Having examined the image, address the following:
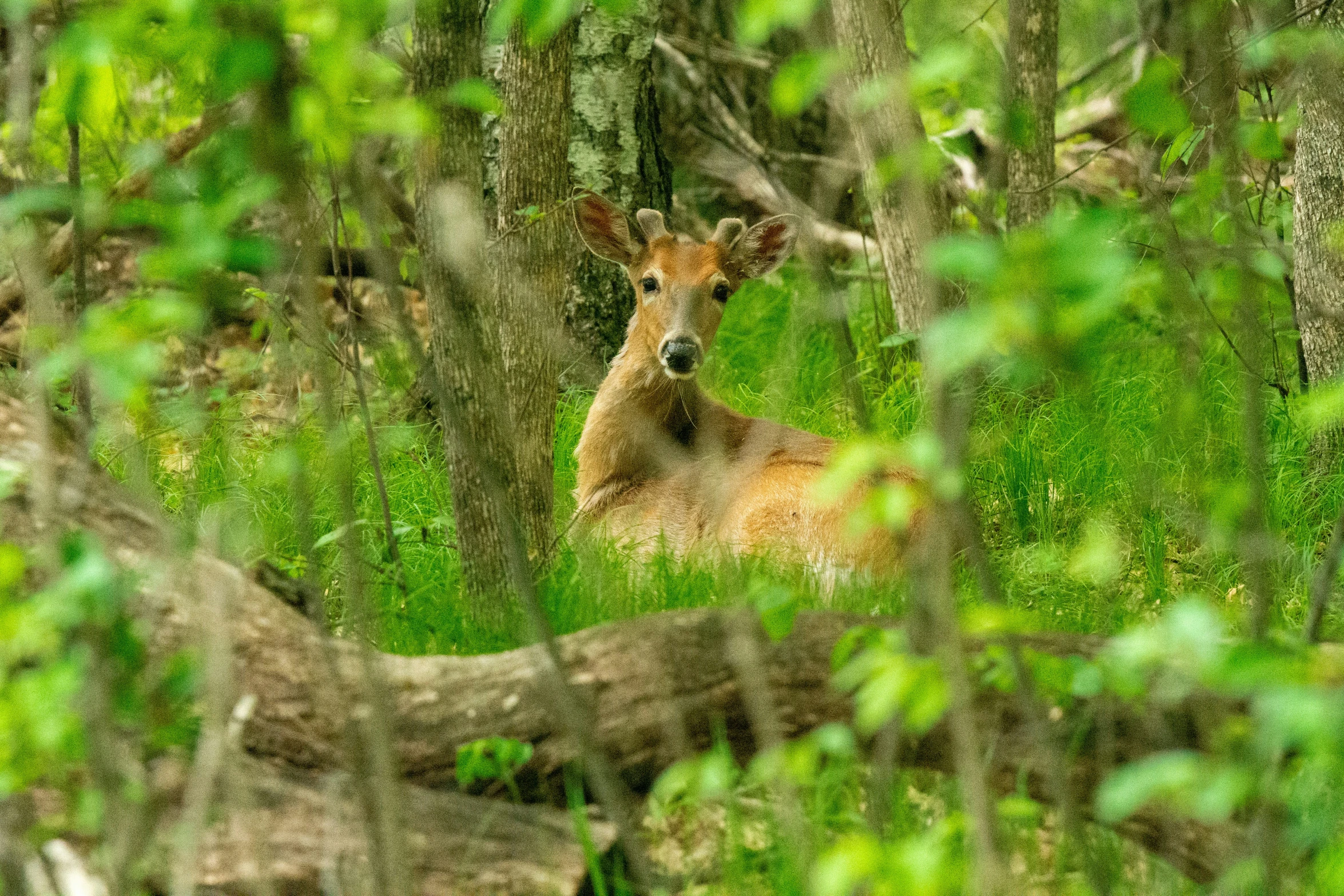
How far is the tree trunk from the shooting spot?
262 inches

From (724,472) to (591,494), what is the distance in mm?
584

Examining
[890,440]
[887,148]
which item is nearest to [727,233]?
[890,440]

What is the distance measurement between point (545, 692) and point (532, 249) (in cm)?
171

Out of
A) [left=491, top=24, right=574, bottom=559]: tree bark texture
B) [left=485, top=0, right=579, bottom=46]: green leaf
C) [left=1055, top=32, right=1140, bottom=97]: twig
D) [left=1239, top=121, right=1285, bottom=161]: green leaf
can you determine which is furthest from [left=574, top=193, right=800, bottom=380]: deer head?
[left=1055, top=32, right=1140, bottom=97]: twig

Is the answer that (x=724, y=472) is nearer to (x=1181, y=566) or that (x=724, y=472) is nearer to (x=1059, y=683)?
(x=1181, y=566)

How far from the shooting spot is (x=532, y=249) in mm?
4367

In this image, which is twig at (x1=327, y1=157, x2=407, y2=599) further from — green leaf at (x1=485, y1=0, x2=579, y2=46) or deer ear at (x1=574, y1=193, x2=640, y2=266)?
deer ear at (x1=574, y1=193, x2=640, y2=266)

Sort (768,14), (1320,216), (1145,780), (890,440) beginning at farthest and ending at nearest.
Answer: (890,440) → (1320,216) → (768,14) → (1145,780)

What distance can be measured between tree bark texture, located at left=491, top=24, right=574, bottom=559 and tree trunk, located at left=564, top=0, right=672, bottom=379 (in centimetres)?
223

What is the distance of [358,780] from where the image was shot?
8.60ft

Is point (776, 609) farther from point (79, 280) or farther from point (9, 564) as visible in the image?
point (79, 280)

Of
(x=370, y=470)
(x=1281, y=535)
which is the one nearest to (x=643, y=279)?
(x=370, y=470)

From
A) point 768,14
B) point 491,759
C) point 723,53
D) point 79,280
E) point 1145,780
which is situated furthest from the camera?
point 723,53

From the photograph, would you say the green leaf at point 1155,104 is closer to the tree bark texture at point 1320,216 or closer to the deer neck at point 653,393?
the tree bark texture at point 1320,216
